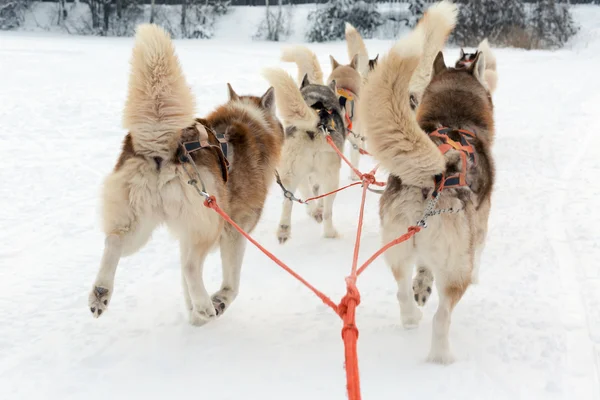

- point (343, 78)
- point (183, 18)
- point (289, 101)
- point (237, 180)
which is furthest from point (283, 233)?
point (183, 18)

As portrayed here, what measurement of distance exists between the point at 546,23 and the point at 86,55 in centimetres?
2167

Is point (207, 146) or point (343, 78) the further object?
point (343, 78)

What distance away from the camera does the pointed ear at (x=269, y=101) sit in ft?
14.5

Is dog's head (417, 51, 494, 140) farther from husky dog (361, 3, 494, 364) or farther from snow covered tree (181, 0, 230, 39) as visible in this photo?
snow covered tree (181, 0, 230, 39)

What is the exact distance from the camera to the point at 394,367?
10.3 feet

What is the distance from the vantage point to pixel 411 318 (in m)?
3.52

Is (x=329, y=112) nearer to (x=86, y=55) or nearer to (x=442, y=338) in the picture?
(x=442, y=338)

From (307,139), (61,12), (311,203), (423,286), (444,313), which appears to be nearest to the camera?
(444,313)

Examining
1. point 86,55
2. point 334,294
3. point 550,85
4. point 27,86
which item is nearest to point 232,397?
point 334,294

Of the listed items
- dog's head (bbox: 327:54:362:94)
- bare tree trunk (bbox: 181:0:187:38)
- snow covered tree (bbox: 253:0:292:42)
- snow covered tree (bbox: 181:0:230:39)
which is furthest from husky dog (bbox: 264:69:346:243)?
bare tree trunk (bbox: 181:0:187:38)

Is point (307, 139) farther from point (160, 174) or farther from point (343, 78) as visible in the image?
point (343, 78)

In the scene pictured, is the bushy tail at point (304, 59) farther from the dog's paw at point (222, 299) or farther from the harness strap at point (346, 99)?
the dog's paw at point (222, 299)

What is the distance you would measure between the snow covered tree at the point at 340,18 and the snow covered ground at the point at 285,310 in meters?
21.3

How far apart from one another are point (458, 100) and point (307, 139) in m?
Answer: 1.75
